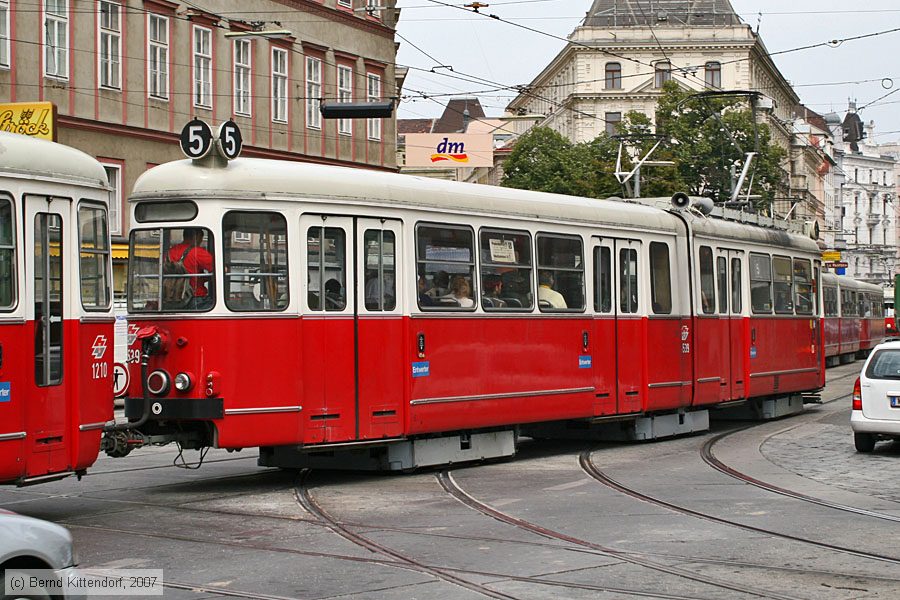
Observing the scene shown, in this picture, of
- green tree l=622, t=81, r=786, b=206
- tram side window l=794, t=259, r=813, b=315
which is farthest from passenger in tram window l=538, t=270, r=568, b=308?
green tree l=622, t=81, r=786, b=206

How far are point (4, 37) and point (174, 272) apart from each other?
1791cm

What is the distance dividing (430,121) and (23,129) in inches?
4452

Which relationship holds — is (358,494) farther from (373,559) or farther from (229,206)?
(373,559)

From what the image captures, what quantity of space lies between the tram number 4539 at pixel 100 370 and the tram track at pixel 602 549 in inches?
131

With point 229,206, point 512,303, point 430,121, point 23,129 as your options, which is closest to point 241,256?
point 229,206

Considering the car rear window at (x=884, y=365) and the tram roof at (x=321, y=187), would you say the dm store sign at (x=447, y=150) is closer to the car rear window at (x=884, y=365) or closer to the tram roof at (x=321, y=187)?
the car rear window at (x=884, y=365)

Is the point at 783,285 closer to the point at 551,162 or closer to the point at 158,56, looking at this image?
the point at 158,56

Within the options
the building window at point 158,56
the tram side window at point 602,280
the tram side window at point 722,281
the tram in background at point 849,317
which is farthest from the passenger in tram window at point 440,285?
the tram in background at point 849,317

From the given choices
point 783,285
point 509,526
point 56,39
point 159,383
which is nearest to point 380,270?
point 159,383

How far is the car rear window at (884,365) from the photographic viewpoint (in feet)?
57.8

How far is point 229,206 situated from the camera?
13.2 m

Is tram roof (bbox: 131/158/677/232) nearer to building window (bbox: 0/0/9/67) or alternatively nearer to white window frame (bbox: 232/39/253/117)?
building window (bbox: 0/0/9/67)

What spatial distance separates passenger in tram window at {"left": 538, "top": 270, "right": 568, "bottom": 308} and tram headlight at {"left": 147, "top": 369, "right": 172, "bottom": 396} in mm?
Result: 5292

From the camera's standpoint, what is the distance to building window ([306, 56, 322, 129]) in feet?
129
